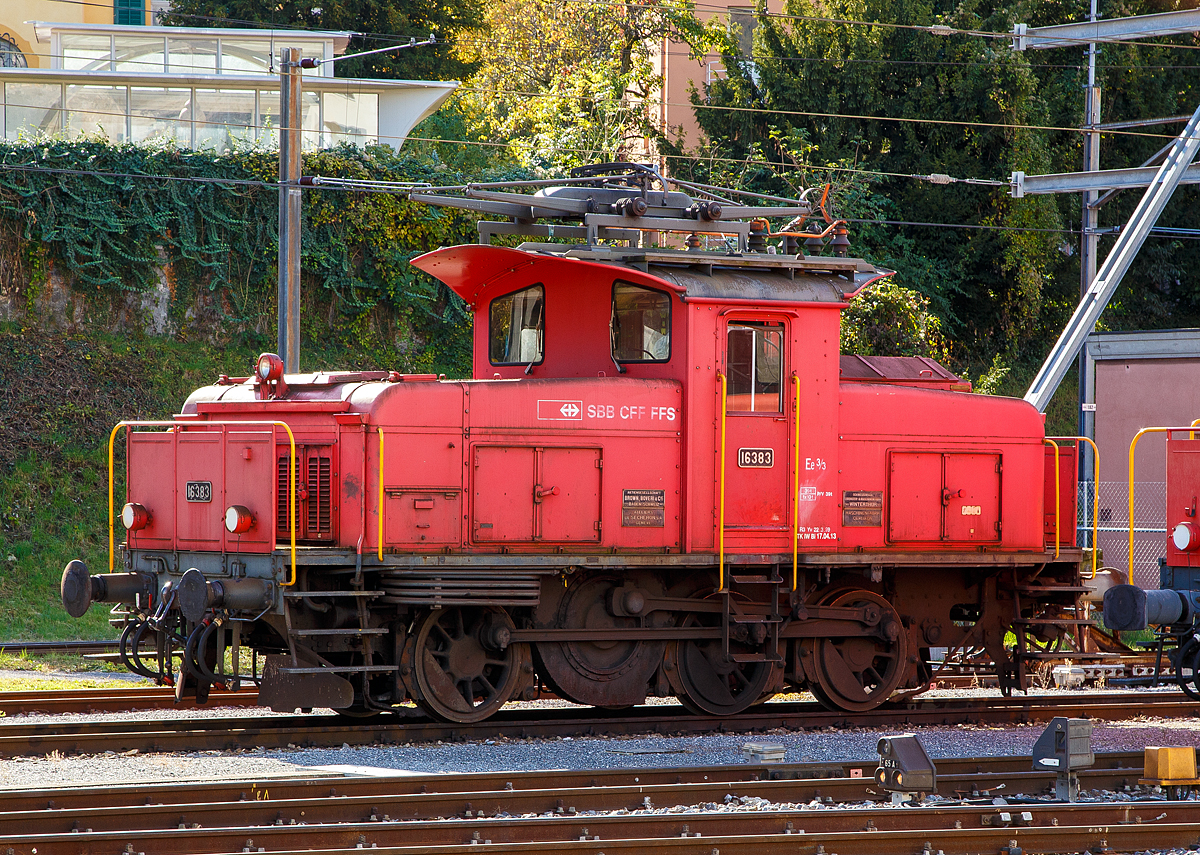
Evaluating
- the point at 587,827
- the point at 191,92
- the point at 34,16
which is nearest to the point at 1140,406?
the point at 587,827

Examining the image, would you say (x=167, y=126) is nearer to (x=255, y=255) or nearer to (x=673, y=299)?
(x=255, y=255)

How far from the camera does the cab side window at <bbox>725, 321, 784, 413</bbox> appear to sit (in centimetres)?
1077

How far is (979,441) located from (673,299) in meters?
3.25

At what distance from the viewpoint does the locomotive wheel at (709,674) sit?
11.0 meters

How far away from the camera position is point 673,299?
34.7 ft

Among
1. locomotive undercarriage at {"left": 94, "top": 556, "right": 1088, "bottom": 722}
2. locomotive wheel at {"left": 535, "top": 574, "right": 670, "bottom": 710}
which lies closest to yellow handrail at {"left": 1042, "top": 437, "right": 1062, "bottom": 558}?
locomotive undercarriage at {"left": 94, "top": 556, "right": 1088, "bottom": 722}

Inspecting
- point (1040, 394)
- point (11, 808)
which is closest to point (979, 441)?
point (1040, 394)

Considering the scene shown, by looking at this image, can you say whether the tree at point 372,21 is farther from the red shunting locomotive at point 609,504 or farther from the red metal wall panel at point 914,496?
the red metal wall panel at point 914,496

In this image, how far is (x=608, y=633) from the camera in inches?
416

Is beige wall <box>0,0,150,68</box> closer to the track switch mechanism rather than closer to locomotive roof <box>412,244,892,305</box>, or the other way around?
locomotive roof <box>412,244,892,305</box>

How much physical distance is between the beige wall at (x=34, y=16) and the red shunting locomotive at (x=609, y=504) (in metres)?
29.9

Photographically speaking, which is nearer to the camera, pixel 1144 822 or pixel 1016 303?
pixel 1144 822

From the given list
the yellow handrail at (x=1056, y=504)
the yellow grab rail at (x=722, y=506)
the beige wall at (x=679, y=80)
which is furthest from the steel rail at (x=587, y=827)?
the beige wall at (x=679, y=80)

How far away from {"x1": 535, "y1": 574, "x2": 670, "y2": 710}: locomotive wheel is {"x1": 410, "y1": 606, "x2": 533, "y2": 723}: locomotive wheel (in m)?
0.30
